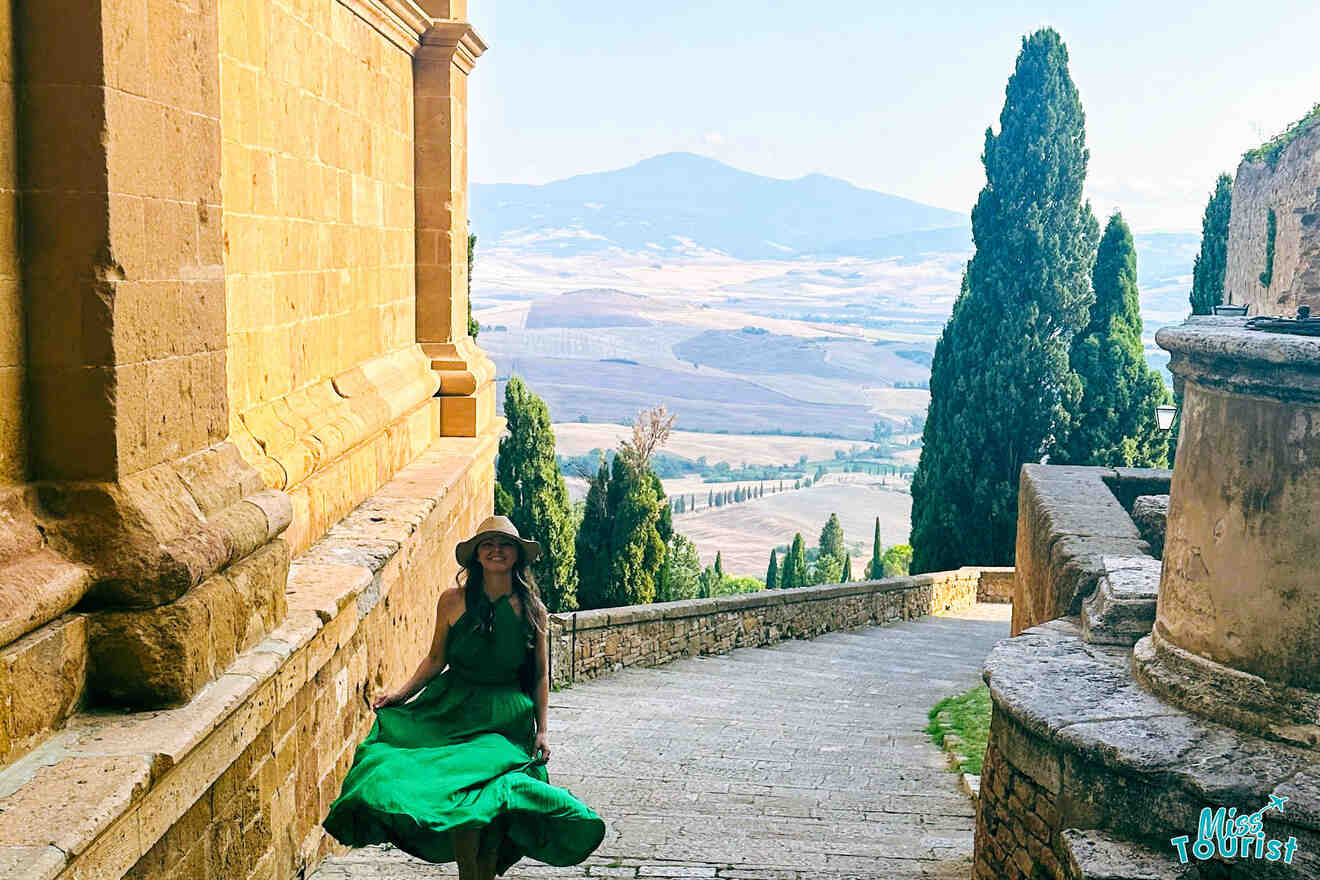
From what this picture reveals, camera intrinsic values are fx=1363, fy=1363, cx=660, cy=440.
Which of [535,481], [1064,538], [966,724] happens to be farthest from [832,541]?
[1064,538]

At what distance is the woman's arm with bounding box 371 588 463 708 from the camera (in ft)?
15.0

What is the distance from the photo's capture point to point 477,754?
14.1 ft

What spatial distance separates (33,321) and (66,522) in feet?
1.63

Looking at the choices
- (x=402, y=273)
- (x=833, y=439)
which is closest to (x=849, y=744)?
(x=402, y=273)

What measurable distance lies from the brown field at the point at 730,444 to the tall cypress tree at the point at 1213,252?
4636 inches

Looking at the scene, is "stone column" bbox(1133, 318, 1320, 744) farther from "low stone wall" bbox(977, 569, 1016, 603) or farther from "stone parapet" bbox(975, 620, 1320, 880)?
"low stone wall" bbox(977, 569, 1016, 603)

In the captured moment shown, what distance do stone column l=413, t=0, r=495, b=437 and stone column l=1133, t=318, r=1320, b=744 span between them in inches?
234

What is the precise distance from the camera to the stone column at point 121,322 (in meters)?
3.27

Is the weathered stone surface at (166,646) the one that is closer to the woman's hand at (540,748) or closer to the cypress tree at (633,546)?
the woman's hand at (540,748)

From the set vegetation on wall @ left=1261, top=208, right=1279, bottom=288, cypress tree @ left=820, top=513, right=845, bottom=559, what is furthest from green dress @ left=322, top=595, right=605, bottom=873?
cypress tree @ left=820, top=513, right=845, bottom=559

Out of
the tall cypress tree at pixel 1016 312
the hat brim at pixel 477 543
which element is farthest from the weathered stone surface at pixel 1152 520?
the tall cypress tree at pixel 1016 312

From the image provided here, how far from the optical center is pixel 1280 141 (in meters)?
16.6

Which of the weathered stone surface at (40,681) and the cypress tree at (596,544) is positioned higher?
Answer: the weathered stone surface at (40,681)

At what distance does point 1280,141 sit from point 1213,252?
6.72 meters
